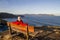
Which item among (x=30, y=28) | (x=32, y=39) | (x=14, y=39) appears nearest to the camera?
(x=30, y=28)

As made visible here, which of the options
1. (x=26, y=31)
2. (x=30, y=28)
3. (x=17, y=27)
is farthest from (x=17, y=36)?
(x=30, y=28)

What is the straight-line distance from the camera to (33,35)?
1183 centimetres

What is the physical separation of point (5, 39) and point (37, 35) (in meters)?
4.31

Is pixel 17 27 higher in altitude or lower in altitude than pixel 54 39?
higher

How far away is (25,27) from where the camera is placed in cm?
970

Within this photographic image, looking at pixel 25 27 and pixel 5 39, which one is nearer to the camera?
pixel 25 27

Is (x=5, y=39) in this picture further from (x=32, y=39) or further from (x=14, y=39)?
(x=32, y=39)

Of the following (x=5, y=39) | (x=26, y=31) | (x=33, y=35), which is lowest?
(x=5, y=39)

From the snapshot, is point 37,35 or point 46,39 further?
point 37,35

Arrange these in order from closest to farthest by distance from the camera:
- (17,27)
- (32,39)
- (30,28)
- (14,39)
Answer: (30,28), (17,27), (32,39), (14,39)

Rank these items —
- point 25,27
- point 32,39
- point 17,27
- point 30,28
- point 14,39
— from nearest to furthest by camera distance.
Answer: point 30,28
point 25,27
point 17,27
point 32,39
point 14,39

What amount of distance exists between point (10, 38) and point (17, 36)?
0.93m

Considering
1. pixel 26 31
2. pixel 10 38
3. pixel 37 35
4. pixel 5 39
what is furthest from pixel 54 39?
pixel 5 39

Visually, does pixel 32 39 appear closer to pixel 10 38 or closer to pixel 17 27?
pixel 17 27
